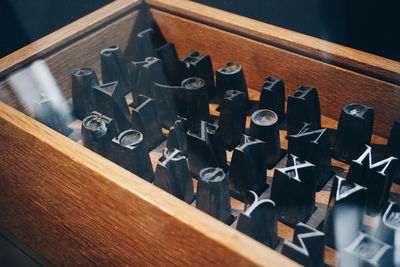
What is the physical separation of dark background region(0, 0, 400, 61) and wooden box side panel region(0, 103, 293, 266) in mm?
539

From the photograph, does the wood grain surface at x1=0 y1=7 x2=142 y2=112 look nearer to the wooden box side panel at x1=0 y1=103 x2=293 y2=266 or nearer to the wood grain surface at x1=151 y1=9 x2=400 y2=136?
the wood grain surface at x1=151 y1=9 x2=400 y2=136

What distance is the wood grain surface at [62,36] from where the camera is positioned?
104 centimetres

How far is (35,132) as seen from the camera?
0.85 m

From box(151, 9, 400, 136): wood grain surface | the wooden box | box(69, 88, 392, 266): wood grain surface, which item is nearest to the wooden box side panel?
the wooden box

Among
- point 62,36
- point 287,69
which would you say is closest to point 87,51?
point 62,36

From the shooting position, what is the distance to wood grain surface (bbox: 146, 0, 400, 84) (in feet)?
2.99

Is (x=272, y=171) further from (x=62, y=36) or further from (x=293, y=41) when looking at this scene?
(x=62, y=36)

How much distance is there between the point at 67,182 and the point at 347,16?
782 mm

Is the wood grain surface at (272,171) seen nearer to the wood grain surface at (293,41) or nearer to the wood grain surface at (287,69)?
the wood grain surface at (287,69)

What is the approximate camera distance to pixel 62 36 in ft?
3.64

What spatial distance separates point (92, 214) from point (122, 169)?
109 mm

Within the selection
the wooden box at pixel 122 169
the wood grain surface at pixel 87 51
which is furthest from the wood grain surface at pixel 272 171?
the wood grain surface at pixel 87 51

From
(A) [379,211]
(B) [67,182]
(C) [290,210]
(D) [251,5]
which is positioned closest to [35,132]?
(B) [67,182]

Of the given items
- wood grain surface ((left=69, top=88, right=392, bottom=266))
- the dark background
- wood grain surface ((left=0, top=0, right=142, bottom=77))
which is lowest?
wood grain surface ((left=69, top=88, right=392, bottom=266))
